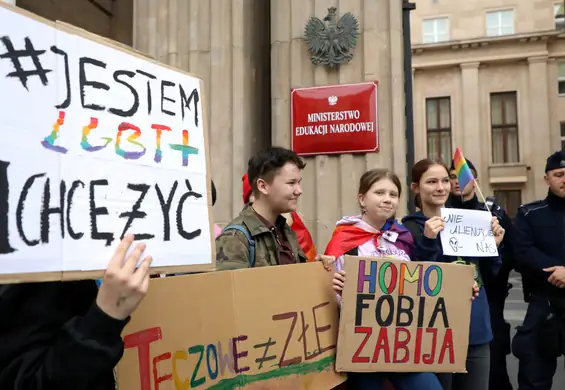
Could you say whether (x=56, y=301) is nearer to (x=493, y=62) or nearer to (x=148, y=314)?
(x=148, y=314)

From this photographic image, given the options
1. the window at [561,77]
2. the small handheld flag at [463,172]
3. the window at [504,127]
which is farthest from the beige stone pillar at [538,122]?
the small handheld flag at [463,172]

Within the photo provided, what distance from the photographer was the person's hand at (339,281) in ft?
7.43

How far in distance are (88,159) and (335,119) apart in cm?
385

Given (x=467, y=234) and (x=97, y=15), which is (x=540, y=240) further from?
(x=97, y=15)

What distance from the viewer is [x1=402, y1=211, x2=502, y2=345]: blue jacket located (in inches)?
102

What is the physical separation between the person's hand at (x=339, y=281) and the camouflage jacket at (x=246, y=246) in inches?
12.3

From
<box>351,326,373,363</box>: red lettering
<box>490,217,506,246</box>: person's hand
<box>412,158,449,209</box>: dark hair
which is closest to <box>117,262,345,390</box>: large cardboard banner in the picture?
<box>351,326,373,363</box>: red lettering

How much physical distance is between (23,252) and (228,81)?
14.5 feet

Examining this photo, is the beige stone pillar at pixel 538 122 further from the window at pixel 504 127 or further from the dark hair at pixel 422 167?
the dark hair at pixel 422 167

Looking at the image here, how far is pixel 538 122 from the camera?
24.2m

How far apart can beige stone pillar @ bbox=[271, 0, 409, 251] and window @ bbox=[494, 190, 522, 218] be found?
2147cm

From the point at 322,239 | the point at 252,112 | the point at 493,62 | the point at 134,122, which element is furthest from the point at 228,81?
the point at 493,62

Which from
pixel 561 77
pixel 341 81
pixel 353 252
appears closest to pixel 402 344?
pixel 353 252

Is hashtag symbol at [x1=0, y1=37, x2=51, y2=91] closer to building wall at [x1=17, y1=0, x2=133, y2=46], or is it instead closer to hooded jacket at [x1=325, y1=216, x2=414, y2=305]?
hooded jacket at [x1=325, y1=216, x2=414, y2=305]
